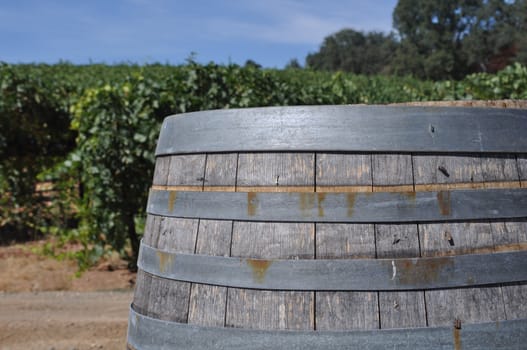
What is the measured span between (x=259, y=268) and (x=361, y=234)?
32cm

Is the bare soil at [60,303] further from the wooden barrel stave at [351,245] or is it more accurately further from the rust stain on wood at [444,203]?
the rust stain on wood at [444,203]

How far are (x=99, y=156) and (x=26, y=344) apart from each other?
202 cm

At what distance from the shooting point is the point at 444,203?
1.69 meters

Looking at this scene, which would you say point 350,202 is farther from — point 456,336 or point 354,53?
point 354,53

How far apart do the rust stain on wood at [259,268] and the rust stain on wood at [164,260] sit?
0.31 metres

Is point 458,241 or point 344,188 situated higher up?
point 344,188

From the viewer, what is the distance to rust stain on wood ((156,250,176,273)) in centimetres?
189

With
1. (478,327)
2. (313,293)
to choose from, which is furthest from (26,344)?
(478,327)

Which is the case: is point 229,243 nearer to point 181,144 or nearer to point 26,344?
point 181,144

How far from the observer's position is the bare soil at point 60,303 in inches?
173

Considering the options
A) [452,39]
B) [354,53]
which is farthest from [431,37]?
[354,53]

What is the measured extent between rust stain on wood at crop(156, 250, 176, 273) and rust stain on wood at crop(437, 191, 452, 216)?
0.87 m

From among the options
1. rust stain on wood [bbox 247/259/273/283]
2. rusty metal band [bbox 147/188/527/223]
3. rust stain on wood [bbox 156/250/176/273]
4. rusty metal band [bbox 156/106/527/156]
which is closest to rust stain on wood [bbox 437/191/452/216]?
rusty metal band [bbox 147/188/527/223]

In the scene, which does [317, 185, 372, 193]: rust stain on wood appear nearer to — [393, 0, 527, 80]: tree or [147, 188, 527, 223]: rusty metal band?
[147, 188, 527, 223]: rusty metal band
